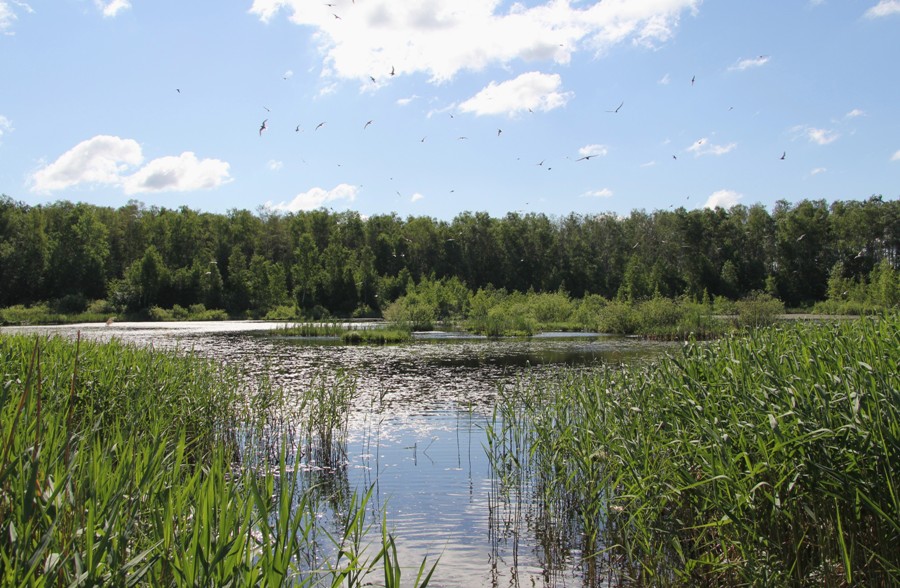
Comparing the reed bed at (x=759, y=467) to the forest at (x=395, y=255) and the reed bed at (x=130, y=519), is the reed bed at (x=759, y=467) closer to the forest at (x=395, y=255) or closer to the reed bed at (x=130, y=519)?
the reed bed at (x=130, y=519)

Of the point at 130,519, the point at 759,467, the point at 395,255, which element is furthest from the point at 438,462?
the point at 395,255

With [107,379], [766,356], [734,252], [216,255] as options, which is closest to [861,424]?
[766,356]

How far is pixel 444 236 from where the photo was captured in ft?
343

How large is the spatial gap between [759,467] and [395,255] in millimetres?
94896

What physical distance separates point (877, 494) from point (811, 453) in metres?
0.51

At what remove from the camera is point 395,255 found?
325 feet

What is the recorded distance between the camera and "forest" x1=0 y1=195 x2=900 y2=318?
80.4 m

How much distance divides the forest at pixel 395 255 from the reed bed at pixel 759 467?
59.4 m

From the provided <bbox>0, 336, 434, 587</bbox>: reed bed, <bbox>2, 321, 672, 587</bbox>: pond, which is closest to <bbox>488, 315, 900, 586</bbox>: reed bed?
<bbox>2, 321, 672, 587</bbox>: pond

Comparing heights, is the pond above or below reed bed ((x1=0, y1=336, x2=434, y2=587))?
below

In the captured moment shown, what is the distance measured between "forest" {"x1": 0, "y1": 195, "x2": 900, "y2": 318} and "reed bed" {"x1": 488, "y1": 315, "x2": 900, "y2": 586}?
59.4 metres

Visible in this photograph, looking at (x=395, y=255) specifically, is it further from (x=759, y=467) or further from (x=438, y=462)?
(x=759, y=467)

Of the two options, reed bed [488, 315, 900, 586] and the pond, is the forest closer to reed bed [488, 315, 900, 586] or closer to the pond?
the pond

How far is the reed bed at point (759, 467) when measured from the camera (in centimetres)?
466
